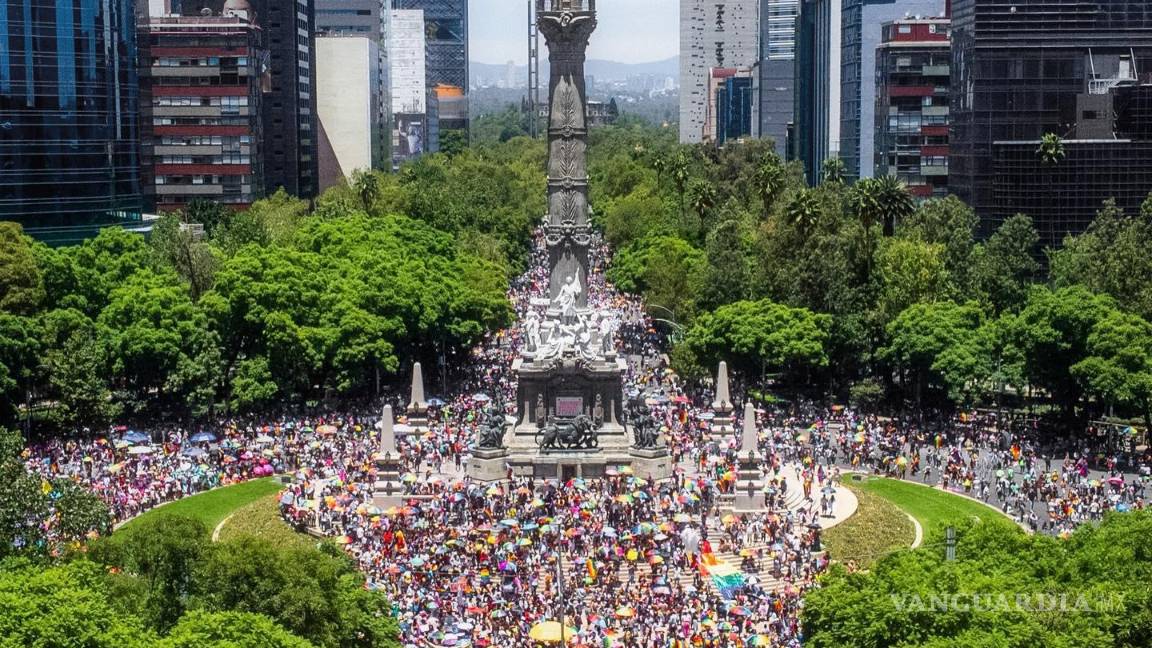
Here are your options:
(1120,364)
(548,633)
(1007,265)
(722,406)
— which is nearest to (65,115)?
(722,406)

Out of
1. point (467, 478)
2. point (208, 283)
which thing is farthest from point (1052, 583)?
point (208, 283)

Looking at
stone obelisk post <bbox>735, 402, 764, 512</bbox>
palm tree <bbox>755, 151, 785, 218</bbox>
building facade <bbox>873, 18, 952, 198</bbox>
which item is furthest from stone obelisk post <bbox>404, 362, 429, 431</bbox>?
building facade <bbox>873, 18, 952, 198</bbox>

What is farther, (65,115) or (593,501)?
(65,115)

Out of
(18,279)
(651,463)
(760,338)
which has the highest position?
(18,279)

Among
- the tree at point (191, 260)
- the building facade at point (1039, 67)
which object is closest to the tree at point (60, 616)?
the tree at point (191, 260)

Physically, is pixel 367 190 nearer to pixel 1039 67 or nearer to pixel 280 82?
pixel 280 82

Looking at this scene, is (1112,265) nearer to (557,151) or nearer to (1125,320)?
(1125,320)
